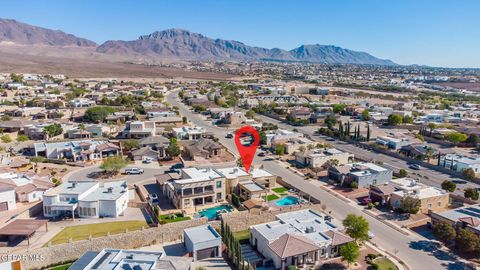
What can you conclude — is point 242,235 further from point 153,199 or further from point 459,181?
point 459,181

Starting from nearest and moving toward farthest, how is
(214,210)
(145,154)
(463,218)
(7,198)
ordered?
(463,218) < (7,198) < (214,210) < (145,154)

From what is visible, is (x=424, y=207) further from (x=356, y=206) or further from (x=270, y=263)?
(x=270, y=263)

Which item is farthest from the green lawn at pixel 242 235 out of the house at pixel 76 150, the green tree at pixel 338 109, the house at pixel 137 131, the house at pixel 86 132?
the green tree at pixel 338 109

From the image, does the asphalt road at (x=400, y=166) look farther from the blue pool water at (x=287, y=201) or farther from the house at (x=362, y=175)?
the blue pool water at (x=287, y=201)

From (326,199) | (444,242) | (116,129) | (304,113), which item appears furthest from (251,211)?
(304,113)

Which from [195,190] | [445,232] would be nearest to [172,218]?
[195,190]

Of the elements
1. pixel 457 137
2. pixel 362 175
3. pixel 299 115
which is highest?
pixel 299 115
